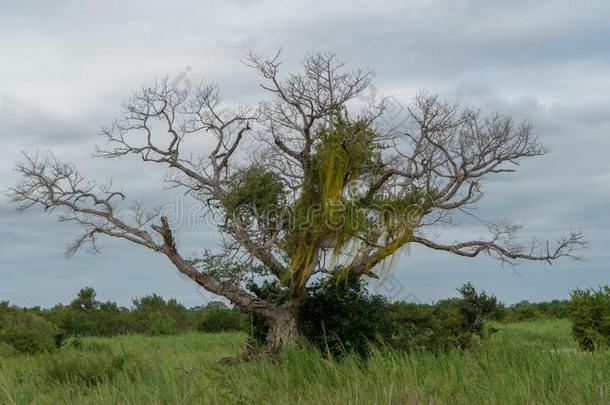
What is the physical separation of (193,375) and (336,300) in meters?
12.1

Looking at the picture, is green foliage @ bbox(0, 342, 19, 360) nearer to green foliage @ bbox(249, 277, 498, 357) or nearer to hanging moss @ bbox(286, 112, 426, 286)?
green foliage @ bbox(249, 277, 498, 357)

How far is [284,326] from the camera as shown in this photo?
2145cm

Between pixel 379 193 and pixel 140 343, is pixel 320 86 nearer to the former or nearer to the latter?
pixel 379 193

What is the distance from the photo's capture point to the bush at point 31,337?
28250 millimetres

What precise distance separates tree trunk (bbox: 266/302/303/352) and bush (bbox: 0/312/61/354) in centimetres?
923

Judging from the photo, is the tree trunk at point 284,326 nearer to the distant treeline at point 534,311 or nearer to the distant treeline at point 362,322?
the distant treeline at point 362,322

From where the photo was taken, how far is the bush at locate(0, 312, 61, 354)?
28.2m

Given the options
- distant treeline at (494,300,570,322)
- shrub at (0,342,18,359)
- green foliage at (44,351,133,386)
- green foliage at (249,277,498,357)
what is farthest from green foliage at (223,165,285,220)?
distant treeline at (494,300,570,322)

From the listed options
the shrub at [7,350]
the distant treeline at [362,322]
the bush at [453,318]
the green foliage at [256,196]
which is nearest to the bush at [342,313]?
the distant treeline at [362,322]

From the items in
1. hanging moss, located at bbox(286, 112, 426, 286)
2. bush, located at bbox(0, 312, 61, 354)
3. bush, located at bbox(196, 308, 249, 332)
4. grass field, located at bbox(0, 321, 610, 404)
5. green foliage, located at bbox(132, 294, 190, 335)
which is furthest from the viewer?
bush, located at bbox(196, 308, 249, 332)

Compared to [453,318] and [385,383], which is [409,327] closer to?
[453,318]

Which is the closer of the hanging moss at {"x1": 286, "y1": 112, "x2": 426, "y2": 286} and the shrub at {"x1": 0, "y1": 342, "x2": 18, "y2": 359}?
the hanging moss at {"x1": 286, "y1": 112, "x2": 426, "y2": 286}

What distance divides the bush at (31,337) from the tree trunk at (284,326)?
9.23m

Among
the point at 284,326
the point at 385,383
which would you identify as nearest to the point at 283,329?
the point at 284,326
